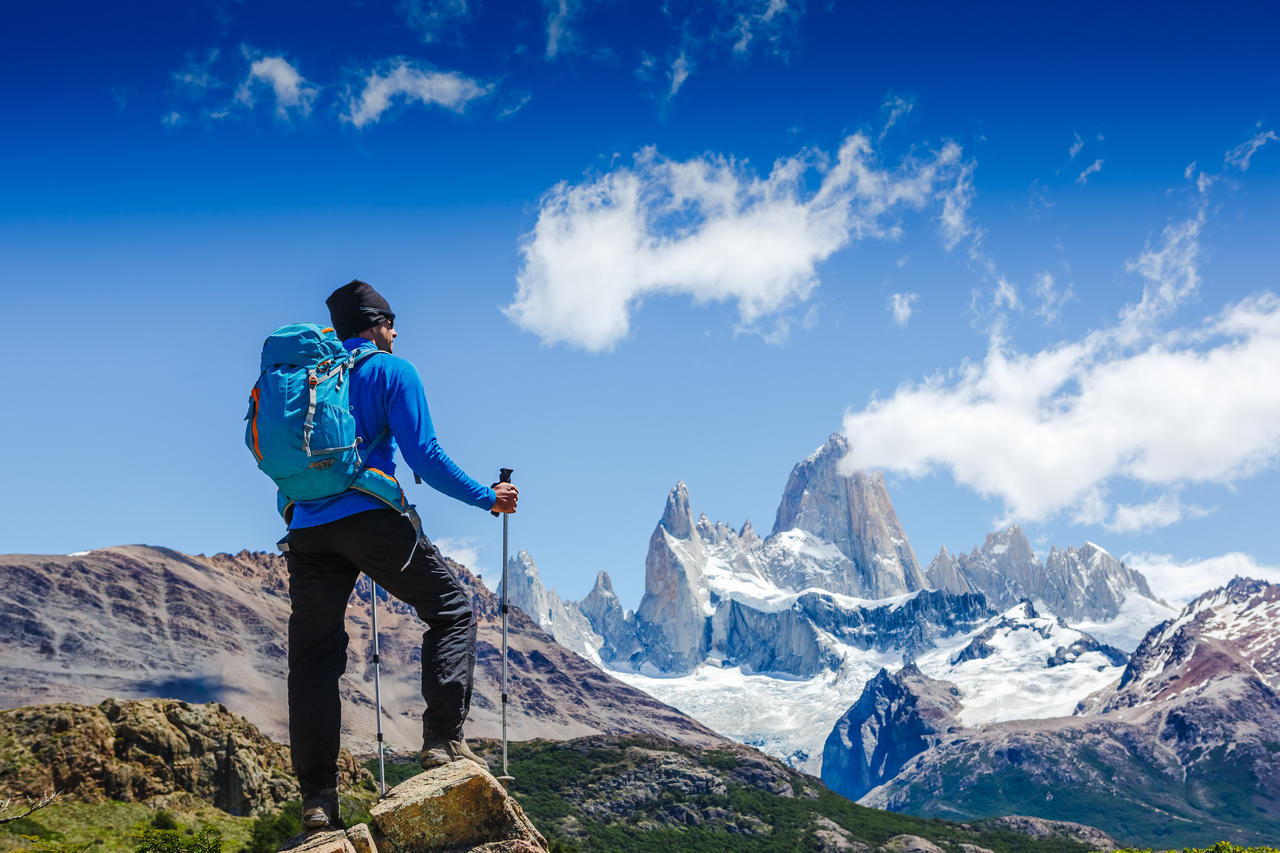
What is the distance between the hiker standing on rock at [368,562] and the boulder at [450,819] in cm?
36

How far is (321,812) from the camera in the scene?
340 inches

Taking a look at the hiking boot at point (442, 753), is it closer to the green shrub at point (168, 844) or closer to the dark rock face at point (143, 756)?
the green shrub at point (168, 844)

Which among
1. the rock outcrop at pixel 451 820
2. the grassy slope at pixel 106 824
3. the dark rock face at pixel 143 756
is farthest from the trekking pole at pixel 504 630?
the dark rock face at pixel 143 756

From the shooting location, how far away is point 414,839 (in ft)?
29.2

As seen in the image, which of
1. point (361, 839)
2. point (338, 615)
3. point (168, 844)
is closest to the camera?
point (361, 839)

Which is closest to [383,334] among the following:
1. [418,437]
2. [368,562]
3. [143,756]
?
[418,437]

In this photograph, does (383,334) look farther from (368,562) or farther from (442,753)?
(442,753)

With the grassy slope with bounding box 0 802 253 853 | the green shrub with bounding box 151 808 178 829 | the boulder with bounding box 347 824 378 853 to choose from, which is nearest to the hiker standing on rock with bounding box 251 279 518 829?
the boulder with bounding box 347 824 378 853

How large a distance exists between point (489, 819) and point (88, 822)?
7038 centimetres

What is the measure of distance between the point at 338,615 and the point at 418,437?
66.6 inches

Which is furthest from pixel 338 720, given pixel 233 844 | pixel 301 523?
pixel 233 844

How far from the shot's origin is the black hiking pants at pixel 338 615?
8.47 m

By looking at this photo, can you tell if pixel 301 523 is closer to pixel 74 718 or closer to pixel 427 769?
pixel 427 769

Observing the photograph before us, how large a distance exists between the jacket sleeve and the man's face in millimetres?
594
